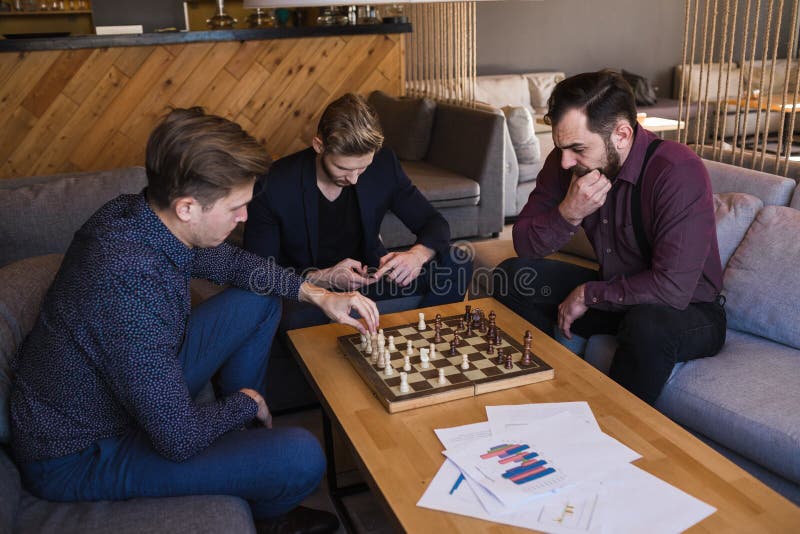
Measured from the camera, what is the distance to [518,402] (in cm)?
163

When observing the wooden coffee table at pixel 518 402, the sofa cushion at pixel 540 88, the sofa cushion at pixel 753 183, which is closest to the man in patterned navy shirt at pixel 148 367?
the wooden coffee table at pixel 518 402

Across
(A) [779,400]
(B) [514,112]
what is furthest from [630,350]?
(B) [514,112]

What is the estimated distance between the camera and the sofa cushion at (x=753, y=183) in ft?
7.40

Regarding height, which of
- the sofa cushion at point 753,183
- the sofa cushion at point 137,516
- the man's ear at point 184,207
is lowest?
the sofa cushion at point 137,516

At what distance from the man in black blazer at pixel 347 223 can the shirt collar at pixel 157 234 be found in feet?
2.48

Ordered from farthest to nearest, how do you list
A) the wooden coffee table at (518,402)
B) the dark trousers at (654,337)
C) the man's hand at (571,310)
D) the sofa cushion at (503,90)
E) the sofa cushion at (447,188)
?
the sofa cushion at (503,90) < the sofa cushion at (447,188) < the man's hand at (571,310) < the dark trousers at (654,337) < the wooden coffee table at (518,402)

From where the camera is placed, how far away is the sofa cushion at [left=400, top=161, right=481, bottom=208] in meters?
4.01

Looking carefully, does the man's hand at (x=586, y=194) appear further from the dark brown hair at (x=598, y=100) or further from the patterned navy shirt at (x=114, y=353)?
the patterned navy shirt at (x=114, y=353)

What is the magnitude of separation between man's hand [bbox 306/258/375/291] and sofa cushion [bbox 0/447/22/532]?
1.00m

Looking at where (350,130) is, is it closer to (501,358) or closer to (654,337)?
(501,358)

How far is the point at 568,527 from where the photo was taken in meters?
1.20

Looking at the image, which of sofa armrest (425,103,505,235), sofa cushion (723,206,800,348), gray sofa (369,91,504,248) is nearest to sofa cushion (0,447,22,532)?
sofa cushion (723,206,800,348)

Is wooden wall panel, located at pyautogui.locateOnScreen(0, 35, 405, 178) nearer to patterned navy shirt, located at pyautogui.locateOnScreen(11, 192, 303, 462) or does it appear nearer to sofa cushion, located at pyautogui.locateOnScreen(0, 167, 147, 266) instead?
sofa cushion, located at pyautogui.locateOnScreen(0, 167, 147, 266)

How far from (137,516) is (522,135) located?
3677mm
